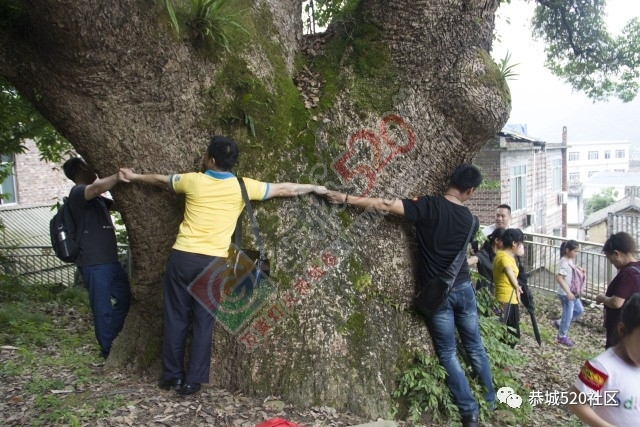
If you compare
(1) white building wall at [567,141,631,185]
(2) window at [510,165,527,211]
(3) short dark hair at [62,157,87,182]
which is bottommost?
(3) short dark hair at [62,157,87,182]

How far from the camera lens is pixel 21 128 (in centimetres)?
846

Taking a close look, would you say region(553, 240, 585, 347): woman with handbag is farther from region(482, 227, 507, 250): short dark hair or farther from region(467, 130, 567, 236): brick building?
region(467, 130, 567, 236): brick building

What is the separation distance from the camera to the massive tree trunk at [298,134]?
3936 mm

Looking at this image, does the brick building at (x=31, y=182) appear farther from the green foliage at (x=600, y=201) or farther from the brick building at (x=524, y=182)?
the green foliage at (x=600, y=201)

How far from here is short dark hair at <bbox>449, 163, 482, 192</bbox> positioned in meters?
4.31

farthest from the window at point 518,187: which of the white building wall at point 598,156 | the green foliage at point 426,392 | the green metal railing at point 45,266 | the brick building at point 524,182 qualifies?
the white building wall at point 598,156

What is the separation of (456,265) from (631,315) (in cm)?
169

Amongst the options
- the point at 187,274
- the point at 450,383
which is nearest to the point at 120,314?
the point at 187,274

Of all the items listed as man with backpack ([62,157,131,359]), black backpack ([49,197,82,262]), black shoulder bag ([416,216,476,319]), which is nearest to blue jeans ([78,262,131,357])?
man with backpack ([62,157,131,359])

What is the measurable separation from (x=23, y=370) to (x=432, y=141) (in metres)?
4.07

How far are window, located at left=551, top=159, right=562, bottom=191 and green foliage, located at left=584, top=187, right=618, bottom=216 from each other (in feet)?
108

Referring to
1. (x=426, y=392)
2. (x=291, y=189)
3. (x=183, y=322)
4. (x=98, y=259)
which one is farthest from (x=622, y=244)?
(x=98, y=259)

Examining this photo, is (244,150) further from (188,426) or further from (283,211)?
(188,426)

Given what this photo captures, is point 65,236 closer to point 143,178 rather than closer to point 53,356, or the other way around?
point 143,178
